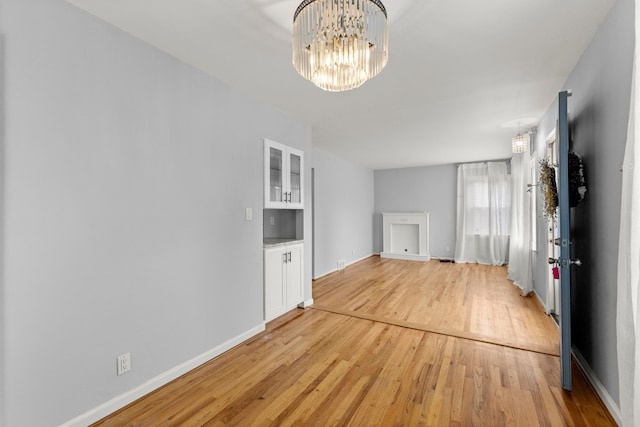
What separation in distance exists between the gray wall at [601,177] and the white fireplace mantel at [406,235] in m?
4.88

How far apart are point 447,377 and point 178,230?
93.7 inches

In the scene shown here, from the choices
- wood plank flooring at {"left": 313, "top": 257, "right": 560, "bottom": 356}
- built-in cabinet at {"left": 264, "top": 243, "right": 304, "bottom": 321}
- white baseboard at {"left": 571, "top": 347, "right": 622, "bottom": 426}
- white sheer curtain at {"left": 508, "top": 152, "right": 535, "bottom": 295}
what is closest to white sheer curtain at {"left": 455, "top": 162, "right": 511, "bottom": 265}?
wood plank flooring at {"left": 313, "top": 257, "right": 560, "bottom": 356}

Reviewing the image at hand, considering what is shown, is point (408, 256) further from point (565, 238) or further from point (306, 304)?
point (565, 238)

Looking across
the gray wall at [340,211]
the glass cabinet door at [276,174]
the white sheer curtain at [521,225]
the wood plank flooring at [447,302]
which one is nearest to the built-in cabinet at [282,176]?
the glass cabinet door at [276,174]

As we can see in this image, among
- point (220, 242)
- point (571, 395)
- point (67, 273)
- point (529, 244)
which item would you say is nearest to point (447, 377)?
point (571, 395)

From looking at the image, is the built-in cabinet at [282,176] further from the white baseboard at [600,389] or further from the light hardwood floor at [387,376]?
the white baseboard at [600,389]

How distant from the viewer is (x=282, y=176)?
348 centimetres

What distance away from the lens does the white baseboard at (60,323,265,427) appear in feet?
5.84

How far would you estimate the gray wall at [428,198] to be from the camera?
24.2ft

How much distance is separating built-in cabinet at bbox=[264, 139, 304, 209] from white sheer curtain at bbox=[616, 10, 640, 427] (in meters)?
2.74

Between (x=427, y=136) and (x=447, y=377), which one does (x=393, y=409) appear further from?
(x=427, y=136)

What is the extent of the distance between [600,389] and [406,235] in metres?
5.89

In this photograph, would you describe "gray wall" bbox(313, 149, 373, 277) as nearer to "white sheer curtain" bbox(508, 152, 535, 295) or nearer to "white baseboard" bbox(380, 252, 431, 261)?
"white baseboard" bbox(380, 252, 431, 261)

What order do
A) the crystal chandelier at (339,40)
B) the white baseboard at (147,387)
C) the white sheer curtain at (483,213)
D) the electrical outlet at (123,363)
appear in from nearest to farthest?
the crystal chandelier at (339,40), the white baseboard at (147,387), the electrical outlet at (123,363), the white sheer curtain at (483,213)
